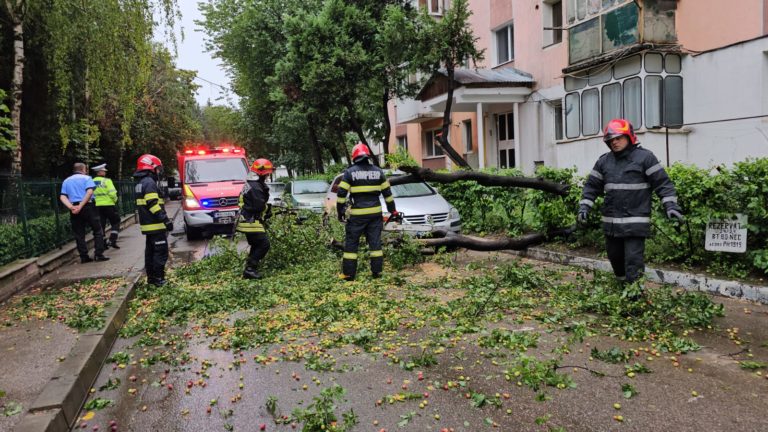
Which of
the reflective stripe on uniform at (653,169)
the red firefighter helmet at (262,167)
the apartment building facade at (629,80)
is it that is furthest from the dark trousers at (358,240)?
the apartment building facade at (629,80)

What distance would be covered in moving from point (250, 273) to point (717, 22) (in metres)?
12.6

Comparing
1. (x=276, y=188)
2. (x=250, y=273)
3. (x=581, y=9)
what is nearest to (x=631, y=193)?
(x=250, y=273)

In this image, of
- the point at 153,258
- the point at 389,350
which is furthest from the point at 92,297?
the point at 389,350

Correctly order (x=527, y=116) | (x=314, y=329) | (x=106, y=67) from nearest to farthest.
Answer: (x=314, y=329) < (x=106, y=67) < (x=527, y=116)

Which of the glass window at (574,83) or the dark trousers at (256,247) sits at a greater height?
the glass window at (574,83)

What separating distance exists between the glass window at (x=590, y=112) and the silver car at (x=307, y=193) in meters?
7.82

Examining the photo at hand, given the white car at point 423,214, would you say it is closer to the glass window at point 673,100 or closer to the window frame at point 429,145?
the glass window at point 673,100

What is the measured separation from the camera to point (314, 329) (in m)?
5.54

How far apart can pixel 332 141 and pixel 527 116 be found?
12.4m

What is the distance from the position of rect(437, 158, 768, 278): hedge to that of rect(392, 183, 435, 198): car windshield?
242 centimetres

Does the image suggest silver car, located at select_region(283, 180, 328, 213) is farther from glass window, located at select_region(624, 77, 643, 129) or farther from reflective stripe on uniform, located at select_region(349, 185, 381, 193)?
glass window, located at select_region(624, 77, 643, 129)

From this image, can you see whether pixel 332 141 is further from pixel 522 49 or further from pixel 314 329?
pixel 314 329

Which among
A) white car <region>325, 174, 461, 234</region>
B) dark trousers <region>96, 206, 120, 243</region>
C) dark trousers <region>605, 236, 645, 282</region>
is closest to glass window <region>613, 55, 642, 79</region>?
white car <region>325, 174, 461, 234</region>

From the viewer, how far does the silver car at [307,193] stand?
14.9 m
